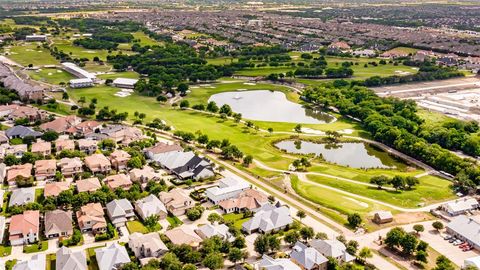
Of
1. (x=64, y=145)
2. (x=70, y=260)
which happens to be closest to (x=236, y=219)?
(x=70, y=260)

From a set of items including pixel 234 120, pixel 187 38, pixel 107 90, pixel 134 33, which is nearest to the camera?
pixel 234 120

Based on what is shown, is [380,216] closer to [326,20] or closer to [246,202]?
[246,202]

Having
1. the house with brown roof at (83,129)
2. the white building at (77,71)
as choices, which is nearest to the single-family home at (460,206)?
the house with brown roof at (83,129)

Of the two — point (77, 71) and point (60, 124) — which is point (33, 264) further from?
point (77, 71)

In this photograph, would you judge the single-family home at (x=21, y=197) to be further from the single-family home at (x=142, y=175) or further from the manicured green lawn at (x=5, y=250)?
the single-family home at (x=142, y=175)

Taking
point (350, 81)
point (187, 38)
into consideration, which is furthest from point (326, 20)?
point (350, 81)

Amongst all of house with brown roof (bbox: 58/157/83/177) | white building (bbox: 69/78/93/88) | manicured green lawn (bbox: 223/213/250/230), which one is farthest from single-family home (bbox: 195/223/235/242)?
white building (bbox: 69/78/93/88)
